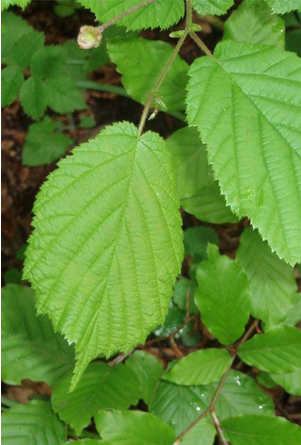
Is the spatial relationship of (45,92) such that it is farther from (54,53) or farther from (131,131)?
(131,131)

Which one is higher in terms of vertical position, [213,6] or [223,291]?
[213,6]

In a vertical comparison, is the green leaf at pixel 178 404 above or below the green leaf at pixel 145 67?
below

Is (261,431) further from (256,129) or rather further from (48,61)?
(48,61)

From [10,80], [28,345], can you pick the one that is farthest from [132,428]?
[10,80]

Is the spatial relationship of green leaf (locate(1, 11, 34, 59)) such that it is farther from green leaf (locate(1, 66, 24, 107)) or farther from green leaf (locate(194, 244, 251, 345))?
green leaf (locate(194, 244, 251, 345))

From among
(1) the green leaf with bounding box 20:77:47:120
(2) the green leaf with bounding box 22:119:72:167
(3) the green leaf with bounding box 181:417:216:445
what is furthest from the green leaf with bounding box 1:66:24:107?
(3) the green leaf with bounding box 181:417:216:445

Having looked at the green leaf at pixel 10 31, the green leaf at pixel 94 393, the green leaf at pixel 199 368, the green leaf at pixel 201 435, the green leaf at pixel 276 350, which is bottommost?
the green leaf at pixel 201 435

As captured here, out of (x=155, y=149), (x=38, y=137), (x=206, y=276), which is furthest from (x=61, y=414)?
(x=38, y=137)

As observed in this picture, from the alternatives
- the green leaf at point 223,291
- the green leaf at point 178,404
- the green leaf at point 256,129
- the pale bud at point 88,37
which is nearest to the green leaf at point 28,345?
the green leaf at point 178,404

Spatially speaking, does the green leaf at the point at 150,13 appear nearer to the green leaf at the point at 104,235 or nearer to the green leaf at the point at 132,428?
the green leaf at the point at 104,235
